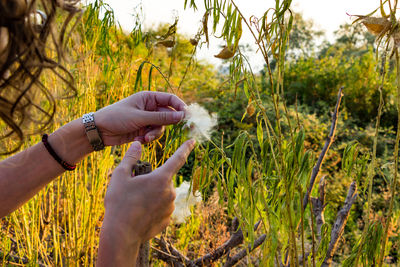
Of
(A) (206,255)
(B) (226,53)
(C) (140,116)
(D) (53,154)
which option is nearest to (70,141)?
(D) (53,154)

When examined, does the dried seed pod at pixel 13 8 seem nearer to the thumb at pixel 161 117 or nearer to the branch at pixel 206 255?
the thumb at pixel 161 117

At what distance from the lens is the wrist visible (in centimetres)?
103

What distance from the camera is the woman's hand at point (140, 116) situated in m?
1.00

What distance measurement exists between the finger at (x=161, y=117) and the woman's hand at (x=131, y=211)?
251 mm

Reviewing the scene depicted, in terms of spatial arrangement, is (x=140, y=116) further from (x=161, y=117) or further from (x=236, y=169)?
(x=236, y=169)

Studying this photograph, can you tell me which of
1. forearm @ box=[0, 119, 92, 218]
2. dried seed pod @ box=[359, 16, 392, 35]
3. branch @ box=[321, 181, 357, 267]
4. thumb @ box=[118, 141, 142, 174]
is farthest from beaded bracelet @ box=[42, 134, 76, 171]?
branch @ box=[321, 181, 357, 267]

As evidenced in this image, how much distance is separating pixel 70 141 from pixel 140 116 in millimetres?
241

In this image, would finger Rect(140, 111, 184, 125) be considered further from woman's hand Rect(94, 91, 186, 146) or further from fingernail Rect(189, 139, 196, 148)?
fingernail Rect(189, 139, 196, 148)

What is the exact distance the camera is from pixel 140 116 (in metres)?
1.00

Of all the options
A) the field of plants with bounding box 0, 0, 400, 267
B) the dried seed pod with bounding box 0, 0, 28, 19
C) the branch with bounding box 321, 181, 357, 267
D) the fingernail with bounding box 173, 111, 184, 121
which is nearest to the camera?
the dried seed pod with bounding box 0, 0, 28, 19

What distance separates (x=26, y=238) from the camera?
1.60 meters

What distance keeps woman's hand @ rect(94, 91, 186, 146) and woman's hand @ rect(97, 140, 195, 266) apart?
273 millimetres

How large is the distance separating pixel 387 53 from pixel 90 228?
4.68ft

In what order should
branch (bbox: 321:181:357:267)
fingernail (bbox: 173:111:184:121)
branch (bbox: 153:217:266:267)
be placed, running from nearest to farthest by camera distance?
fingernail (bbox: 173:111:184:121), branch (bbox: 321:181:357:267), branch (bbox: 153:217:266:267)
